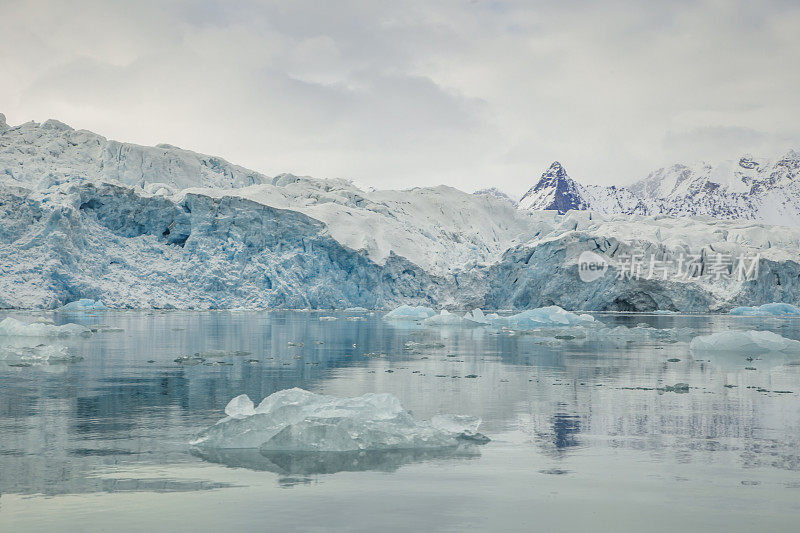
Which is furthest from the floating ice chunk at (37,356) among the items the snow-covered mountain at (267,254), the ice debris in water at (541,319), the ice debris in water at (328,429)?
Result: the snow-covered mountain at (267,254)

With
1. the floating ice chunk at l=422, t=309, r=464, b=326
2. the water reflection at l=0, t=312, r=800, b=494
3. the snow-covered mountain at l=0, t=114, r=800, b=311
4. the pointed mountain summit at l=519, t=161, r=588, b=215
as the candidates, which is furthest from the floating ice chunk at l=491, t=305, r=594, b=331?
the pointed mountain summit at l=519, t=161, r=588, b=215

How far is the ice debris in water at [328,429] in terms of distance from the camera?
21.7ft

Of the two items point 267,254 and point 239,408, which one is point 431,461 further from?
point 267,254

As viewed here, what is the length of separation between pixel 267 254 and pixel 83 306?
15599mm

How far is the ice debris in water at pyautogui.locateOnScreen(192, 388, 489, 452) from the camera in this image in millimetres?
6625

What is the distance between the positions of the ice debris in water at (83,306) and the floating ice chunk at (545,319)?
2737cm

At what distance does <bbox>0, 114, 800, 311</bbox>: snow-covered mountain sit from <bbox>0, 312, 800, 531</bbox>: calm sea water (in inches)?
1603

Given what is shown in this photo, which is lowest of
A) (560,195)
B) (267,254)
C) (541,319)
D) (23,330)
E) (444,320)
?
(444,320)

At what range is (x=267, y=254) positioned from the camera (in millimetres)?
A: 57750

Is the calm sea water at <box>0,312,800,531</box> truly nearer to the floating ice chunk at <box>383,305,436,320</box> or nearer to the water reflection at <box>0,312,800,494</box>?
the water reflection at <box>0,312,800,494</box>

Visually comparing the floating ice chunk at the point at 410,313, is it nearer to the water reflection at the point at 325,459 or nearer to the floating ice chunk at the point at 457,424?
the floating ice chunk at the point at 457,424

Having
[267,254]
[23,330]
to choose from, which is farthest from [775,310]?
[23,330]

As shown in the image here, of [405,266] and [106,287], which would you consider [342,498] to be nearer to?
[106,287]

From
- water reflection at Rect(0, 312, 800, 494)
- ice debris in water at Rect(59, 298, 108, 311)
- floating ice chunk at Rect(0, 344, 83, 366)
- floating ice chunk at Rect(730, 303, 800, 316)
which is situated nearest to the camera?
water reflection at Rect(0, 312, 800, 494)
